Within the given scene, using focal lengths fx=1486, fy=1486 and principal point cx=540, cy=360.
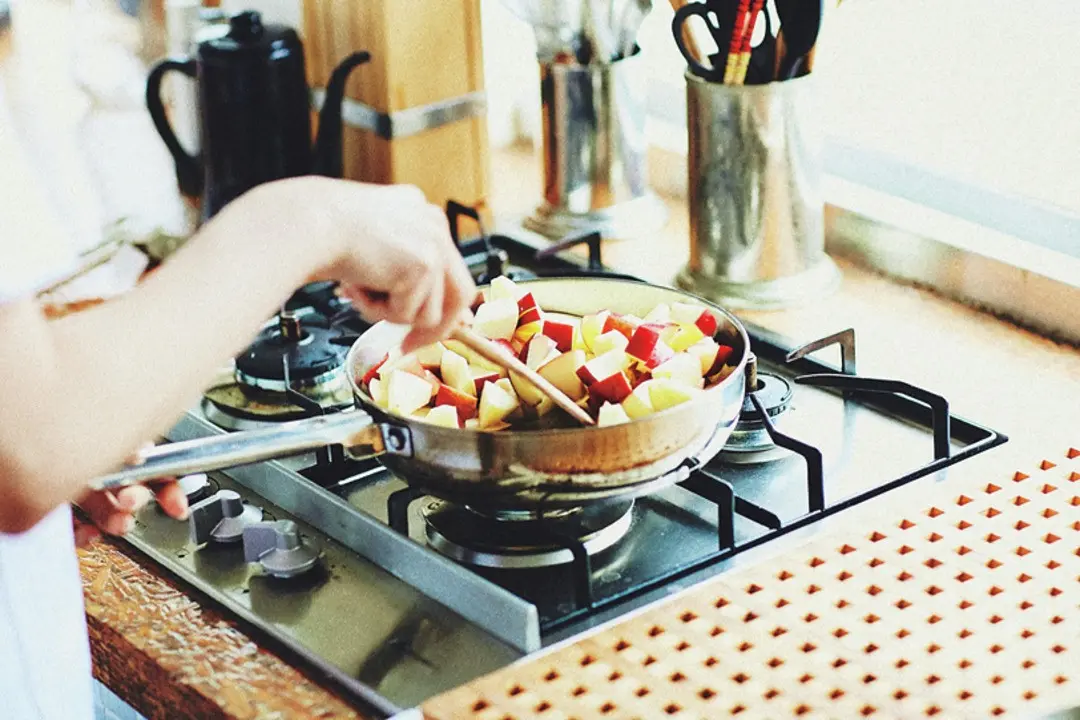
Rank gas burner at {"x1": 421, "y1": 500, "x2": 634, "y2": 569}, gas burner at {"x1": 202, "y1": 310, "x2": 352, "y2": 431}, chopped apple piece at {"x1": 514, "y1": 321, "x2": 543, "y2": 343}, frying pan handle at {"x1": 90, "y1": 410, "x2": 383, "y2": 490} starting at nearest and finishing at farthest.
Result: frying pan handle at {"x1": 90, "y1": 410, "x2": 383, "y2": 490} → gas burner at {"x1": 421, "y1": 500, "x2": 634, "y2": 569} → chopped apple piece at {"x1": 514, "y1": 321, "x2": 543, "y2": 343} → gas burner at {"x1": 202, "y1": 310, "x2": 352, "y2": 431}

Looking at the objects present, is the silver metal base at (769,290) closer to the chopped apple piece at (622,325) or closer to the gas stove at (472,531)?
the gas stove at (472,531)

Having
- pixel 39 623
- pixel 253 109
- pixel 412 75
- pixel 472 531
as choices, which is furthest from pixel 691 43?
pixel 39 623

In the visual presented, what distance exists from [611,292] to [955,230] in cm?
42

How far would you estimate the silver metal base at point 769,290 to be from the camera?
1.41 m

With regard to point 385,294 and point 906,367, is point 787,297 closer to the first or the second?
point 906,367

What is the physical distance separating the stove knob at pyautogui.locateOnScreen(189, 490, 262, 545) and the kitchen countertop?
0.04 meters

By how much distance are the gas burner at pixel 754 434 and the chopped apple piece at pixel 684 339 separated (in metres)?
0.06

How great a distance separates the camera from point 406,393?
105 centimetres

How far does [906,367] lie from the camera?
129 centimetres

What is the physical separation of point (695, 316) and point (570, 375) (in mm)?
149

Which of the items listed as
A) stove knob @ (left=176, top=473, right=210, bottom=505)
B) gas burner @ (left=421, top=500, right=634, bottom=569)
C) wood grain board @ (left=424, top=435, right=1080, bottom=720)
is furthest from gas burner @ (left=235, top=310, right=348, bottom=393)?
wood grain board @ (left=424, top=435, right=1080, bottom=720)

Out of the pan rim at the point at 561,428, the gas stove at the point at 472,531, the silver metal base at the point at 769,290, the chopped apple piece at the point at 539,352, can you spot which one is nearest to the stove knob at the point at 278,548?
the gas stove at the point at 472,531

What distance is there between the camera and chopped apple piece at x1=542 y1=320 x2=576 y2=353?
112 centimetres

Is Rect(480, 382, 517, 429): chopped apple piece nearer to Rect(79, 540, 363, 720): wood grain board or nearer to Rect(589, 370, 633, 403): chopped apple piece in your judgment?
Rect(589, 370, 633, 403): chopped apple piece
